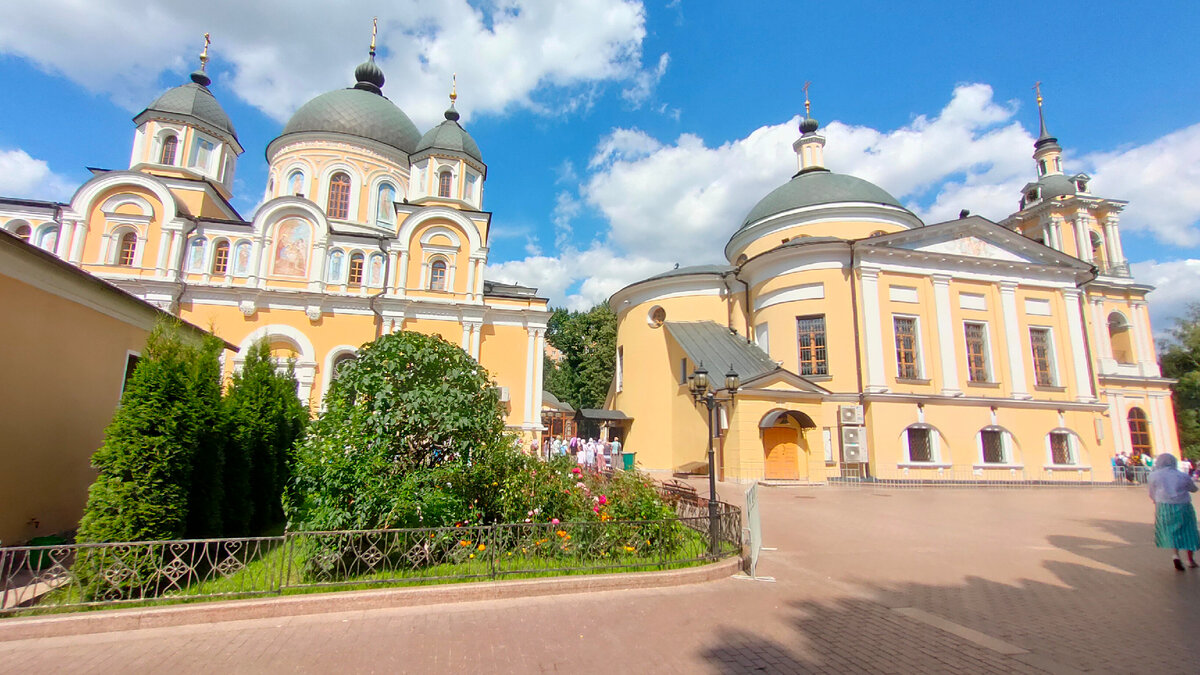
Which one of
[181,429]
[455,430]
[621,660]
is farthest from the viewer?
[455,430]

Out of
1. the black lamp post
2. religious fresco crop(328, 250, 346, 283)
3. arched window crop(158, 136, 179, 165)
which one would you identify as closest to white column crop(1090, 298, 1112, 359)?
the black lamp post

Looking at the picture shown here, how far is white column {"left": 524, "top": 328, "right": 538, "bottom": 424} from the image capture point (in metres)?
24.5

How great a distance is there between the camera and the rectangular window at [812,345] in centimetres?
2220

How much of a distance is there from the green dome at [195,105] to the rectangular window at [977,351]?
37036 millimetres

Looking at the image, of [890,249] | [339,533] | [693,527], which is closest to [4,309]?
[339,533]

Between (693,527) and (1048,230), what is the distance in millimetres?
36966

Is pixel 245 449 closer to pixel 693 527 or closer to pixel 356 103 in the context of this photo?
pixel 693 527

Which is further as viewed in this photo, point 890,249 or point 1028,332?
point 1028,332

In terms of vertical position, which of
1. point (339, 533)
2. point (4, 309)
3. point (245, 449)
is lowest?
point (339, 533)

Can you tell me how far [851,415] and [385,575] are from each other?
750 inches

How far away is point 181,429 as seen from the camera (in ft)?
21.4

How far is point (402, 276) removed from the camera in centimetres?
2420

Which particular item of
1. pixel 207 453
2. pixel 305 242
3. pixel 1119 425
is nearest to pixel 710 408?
pixel 207 453

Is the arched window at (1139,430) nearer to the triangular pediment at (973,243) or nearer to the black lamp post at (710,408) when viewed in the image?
the triangular pediment at (973,243)
